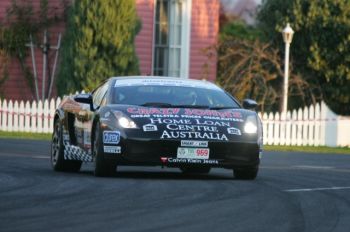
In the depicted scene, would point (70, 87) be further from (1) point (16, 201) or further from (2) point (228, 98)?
(1) point (16, 201)

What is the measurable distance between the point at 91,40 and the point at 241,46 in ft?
15.8

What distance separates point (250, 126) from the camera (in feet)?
55.4

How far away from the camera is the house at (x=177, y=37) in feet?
134

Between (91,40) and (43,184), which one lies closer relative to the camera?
(43,184)

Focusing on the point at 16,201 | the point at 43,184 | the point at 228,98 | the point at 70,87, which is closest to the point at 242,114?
the point at 228,98

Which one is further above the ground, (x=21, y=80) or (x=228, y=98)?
(x=228, y=98)

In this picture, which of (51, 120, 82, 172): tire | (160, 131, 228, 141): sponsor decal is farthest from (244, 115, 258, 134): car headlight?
(51, 120, 82, 172): tire

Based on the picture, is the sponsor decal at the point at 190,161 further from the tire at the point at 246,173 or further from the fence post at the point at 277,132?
the fence post at the point at 277,132

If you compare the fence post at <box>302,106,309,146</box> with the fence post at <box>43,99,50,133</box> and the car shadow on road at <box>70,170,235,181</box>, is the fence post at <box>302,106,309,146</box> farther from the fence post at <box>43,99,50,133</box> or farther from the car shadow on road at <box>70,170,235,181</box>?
the car shadow on road at <box>70,170,235,181</box>

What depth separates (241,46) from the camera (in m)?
40.0

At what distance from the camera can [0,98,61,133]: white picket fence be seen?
1427 inches

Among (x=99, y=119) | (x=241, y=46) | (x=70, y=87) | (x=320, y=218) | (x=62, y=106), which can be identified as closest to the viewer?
(x=320, y=218)

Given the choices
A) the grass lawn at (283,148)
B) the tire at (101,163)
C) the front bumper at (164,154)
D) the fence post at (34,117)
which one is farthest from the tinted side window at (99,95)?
the fence post at (34,117)

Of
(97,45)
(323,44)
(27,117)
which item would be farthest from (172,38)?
(27,117)
